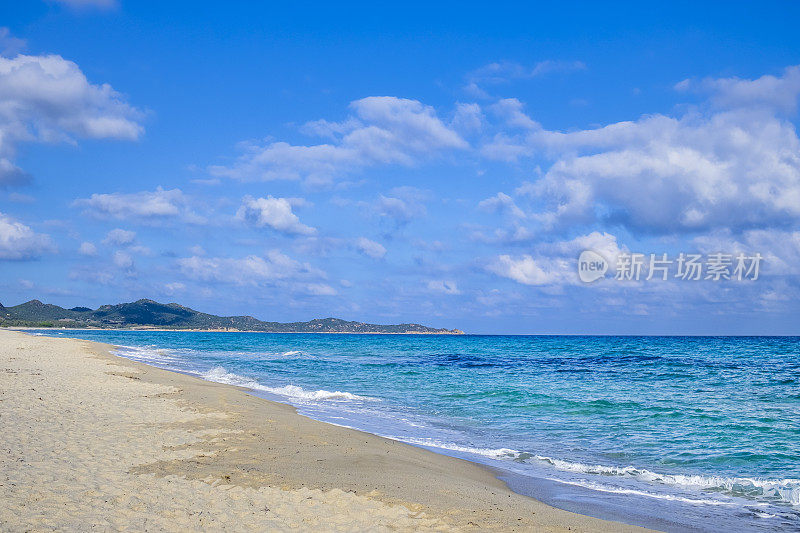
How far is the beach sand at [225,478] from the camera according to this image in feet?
23.5

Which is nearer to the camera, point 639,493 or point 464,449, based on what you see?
point 639,493

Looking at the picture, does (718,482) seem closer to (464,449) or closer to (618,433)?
(618,433)

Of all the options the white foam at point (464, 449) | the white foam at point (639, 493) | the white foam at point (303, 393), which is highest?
the white foam at point (639, 493)

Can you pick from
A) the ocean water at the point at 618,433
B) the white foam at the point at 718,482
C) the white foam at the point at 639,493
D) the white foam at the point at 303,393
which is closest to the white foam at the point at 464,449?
the ocean water at the point at 618,433

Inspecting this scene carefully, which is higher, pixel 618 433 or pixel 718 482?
pixel 718 482

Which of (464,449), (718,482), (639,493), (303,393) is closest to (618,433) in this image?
(718,482)

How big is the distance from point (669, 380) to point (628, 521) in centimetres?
2605

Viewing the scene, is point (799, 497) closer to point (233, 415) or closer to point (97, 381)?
point (233, 415)

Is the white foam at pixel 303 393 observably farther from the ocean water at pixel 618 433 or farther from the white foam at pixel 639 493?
the white foam at pixel 639 493

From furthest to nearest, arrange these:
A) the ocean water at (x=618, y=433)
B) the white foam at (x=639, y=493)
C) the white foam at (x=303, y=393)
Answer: the white foam at (x=303, y=393)
the white foam at (x=639, y=493)
the ocean water at (x=618, y=433)

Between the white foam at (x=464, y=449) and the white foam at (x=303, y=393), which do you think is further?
the white foam at (x=303, y=393)

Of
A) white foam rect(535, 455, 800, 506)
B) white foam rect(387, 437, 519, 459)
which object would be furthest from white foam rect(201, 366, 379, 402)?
white foam rect(535, 455, 800, 506)

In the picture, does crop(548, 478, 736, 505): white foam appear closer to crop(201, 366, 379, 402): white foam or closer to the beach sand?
the beach sand

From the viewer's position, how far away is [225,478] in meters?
8.89
